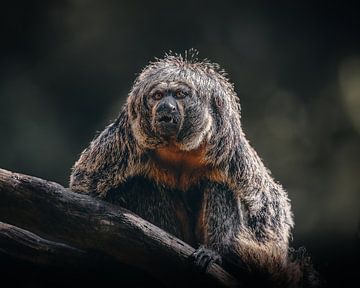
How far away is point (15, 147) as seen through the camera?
398 cm

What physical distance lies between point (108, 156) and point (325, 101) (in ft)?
5.14

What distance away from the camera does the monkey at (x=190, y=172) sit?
342cm

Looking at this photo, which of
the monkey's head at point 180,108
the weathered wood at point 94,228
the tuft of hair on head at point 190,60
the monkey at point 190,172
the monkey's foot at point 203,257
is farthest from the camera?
the tuft of hair on head at point 190,60

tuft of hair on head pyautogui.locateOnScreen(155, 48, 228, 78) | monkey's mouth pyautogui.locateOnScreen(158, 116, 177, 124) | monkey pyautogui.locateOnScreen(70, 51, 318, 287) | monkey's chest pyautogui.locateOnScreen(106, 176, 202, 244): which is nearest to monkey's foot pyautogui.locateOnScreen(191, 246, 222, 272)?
monkey pyautogui.locateOnScreen(70, 51, 318, 287)

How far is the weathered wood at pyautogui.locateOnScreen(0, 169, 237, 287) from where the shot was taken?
2855mm

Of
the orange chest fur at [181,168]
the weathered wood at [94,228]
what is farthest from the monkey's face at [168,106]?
the weathered wood at [94,228]

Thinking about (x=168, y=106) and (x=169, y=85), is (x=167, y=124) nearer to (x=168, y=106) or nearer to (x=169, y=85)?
(x=168, y=106)

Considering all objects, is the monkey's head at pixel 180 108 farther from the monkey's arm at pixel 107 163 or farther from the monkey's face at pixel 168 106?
the monkey's arm at pixel 107 163

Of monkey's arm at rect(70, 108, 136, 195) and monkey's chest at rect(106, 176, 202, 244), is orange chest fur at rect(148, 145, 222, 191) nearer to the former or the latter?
monkey's chest at rect(106, 176, 202, 244)

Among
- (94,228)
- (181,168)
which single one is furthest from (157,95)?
(94,228)

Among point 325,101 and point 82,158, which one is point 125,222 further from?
point 325,101

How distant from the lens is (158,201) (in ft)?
11.5

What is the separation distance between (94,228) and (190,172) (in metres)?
0.73

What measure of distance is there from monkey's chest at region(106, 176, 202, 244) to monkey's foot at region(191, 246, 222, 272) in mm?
299
